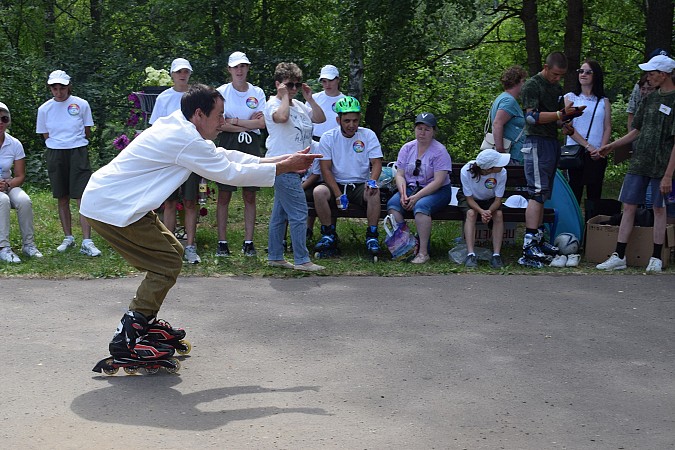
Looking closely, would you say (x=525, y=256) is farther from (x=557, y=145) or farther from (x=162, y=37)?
(x=162, y=37)

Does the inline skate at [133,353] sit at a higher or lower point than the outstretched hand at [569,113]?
lower

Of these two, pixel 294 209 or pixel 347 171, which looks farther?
pixel 347 171

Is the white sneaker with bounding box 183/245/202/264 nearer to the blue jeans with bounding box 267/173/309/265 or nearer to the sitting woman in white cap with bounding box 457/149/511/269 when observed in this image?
the blue jeans with bounding box 267/173/309/265

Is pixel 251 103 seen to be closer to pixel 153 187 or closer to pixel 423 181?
pixel 423 181

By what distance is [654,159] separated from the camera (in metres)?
10.0

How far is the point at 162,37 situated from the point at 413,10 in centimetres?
586

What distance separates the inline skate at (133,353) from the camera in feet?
21.4

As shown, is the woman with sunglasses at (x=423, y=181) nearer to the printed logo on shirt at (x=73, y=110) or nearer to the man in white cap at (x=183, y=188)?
the man in white cap at (x=183, y=188)

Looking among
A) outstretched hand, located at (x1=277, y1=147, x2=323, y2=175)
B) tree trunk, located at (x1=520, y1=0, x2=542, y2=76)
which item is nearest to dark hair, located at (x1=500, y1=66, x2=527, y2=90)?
outstretched hand, located at (x1=277, y1=147, x2=323, y2=175)

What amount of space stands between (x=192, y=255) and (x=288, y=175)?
1391 millimetres

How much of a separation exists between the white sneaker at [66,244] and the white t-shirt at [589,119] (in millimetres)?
5945

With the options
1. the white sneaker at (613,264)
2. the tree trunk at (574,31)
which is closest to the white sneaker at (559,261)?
the white sneaker at (613,264)

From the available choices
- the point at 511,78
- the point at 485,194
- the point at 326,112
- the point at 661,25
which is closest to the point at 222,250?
the point at 326,112

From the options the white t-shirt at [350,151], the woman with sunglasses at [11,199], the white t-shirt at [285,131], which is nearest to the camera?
the white t-shirt at [285,131]
